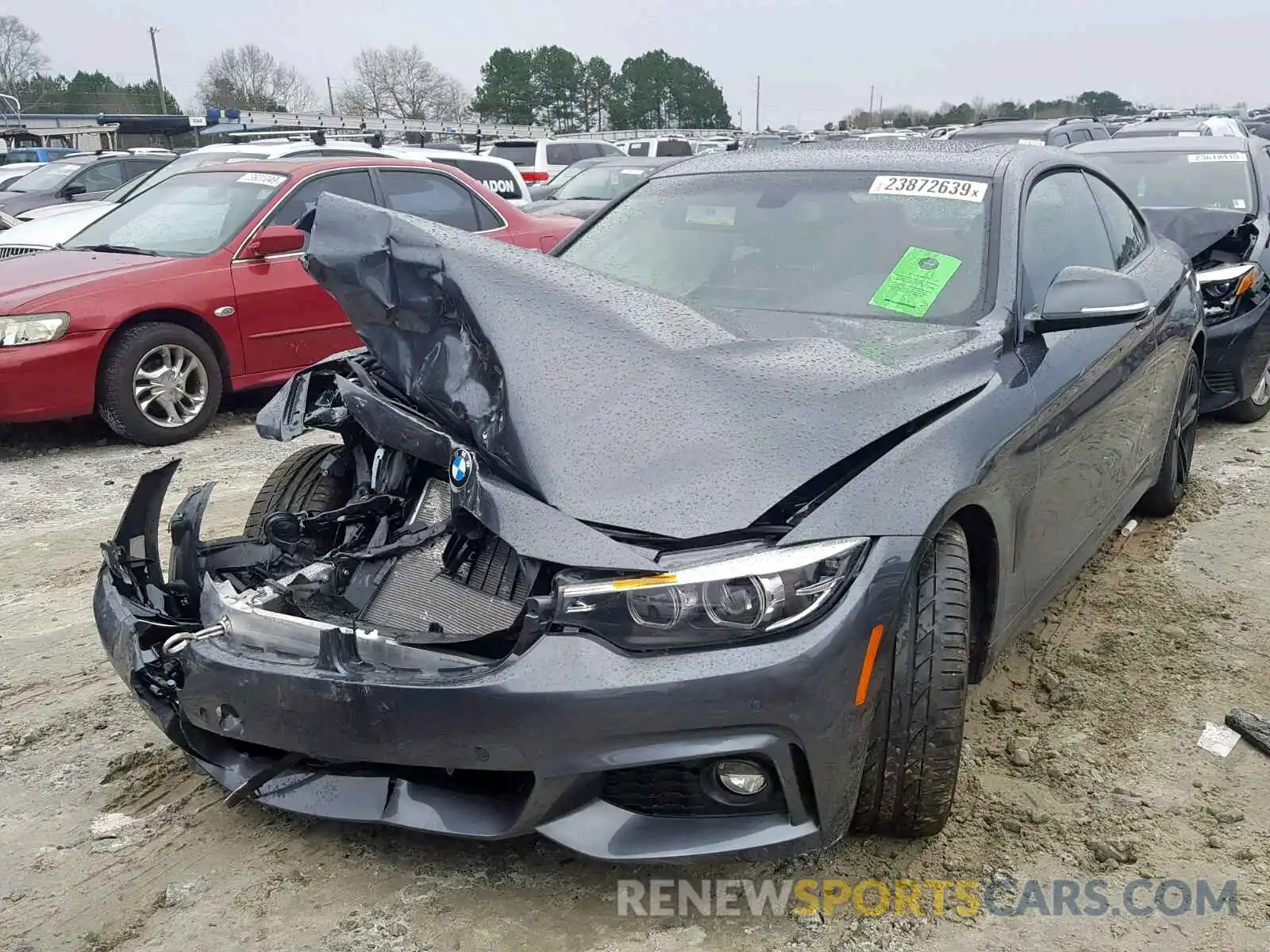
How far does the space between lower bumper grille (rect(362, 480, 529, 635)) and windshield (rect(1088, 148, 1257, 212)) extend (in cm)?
605

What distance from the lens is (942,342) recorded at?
286cm

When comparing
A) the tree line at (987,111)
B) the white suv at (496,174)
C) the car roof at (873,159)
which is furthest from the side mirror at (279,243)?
the tree line at (987,111)

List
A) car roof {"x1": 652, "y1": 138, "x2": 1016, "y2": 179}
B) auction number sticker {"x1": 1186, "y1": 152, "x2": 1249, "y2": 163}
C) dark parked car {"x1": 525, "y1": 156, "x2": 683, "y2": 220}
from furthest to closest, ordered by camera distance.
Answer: dark parked car {"x1": 525, "y1": 156, "x2": 683, "y2": 220}, auction number sticker {"x1": 1186, "y1": 152, "x2": 1249, "y2": 163}, car roof {"x1": 652, "y1": 138, "x2": 1016, "y2": 179}

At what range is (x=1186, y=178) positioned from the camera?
293 inches

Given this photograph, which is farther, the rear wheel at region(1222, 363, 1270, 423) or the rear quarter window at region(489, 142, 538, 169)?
the rear quarter window at region(489, 142, 538, 169)

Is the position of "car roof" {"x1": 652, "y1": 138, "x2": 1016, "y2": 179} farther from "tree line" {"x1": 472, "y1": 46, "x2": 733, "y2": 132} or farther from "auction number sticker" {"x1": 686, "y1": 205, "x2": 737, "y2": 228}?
"tree line" {"x1": 472, "y1": 46, "x2": 733, "y2": 132}

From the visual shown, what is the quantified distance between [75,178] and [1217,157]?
→ 1422 cm

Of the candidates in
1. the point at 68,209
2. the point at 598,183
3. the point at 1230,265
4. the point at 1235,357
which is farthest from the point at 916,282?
the point at 68,209

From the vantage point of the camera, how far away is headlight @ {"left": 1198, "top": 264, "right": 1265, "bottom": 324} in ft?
19.6

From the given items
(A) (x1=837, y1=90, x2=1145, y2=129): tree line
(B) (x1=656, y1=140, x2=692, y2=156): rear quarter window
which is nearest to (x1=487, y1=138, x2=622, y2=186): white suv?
(B) (x1=656, y1=140, x2=692, y2=156): rear quarter window

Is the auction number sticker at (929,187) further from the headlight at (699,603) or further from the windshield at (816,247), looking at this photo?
the headlight at (699,603)

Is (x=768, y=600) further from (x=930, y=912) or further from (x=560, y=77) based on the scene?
(x=560, y=77)

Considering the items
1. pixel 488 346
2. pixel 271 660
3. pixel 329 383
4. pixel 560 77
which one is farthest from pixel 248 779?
pixel 560 77

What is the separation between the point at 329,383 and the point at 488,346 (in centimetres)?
94
